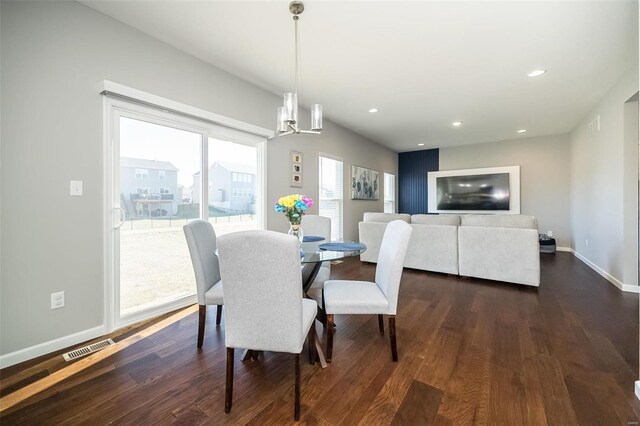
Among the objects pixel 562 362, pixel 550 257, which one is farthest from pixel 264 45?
pixel 550 257

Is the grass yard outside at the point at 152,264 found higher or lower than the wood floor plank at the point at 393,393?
higher

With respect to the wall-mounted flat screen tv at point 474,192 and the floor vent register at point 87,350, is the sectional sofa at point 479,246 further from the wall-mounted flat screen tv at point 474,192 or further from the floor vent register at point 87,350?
the floor vent register at point 87,350

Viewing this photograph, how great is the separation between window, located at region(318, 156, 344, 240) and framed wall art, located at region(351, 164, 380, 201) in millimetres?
411

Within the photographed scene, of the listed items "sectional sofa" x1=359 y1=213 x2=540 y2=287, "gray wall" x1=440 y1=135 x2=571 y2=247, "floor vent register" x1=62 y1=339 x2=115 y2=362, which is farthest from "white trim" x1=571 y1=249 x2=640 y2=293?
"floor vent register" x1=62 y1=339 x2=115 y2=362

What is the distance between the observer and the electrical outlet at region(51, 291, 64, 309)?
1.92 m

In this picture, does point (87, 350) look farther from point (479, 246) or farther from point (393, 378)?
point (479, 246)

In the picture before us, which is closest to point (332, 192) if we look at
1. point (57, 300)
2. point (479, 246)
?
point (479, 246)

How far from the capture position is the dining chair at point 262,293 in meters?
1.24

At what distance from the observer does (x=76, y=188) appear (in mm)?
2006

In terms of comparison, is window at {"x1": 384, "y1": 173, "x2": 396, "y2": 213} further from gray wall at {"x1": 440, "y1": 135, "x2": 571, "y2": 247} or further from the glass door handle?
the glass door handle

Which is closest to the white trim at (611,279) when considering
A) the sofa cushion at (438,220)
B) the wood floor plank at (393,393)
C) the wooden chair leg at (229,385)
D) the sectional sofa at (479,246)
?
the sectional sofa at (479,246)

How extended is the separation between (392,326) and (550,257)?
17.1 ft

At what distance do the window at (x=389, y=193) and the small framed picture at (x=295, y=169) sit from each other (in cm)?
368

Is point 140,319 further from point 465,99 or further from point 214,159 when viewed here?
point 465,99
